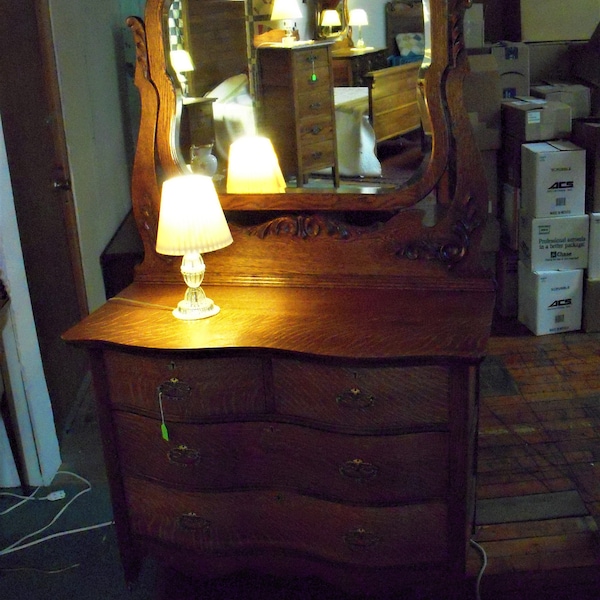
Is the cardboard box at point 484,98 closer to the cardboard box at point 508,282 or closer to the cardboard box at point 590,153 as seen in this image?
the cardboard box at point 590,153

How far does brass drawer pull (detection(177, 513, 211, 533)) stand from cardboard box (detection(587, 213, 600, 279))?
212 centimetres

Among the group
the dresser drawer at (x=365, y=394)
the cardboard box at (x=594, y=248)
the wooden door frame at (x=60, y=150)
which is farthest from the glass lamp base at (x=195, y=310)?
the cardboard box at (x=594, y=248)

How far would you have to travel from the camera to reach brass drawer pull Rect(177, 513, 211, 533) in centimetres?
180

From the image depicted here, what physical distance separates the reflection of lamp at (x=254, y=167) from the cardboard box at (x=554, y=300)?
5.58 ft

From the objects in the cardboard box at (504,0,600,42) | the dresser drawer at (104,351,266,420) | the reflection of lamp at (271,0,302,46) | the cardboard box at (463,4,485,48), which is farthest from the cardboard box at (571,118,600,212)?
the dresser drawer at (104,351,266,420)

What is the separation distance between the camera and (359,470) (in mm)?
1652

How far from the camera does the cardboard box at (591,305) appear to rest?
3.23 meters

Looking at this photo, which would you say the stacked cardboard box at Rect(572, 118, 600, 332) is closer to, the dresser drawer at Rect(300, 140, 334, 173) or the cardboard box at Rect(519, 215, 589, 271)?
the cardboard box at Rect(519, 215, 589, 271)

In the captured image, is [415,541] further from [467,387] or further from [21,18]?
[21,18]

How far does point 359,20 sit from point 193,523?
4.12 ft

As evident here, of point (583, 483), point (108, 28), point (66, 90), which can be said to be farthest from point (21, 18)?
point (583, 483)

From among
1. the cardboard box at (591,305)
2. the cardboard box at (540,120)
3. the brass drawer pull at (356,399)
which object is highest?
the cardboard box at (540,120)

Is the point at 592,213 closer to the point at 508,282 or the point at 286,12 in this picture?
the point at 508,282

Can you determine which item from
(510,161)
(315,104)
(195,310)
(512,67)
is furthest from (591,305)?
(195,310)
